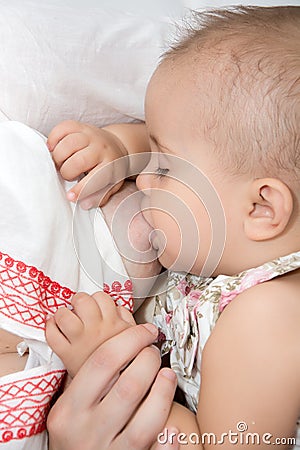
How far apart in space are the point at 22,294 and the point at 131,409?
19 cm

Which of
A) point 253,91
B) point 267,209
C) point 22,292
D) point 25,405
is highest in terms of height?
point 253,91

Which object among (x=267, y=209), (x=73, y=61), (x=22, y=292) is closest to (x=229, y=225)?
(x=267, y=209)

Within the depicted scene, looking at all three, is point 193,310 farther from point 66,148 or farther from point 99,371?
point 66,148

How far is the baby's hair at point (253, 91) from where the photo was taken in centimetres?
94

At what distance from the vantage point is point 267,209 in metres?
0.98

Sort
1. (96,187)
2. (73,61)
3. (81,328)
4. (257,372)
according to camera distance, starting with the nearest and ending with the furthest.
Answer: (257,372), (81,328), (96,187), (73,61)

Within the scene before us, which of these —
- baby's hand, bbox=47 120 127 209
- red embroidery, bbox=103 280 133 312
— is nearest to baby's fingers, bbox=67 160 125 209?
baby's hand, bbox=47 120 127 209

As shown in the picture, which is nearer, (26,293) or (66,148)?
(26,293)

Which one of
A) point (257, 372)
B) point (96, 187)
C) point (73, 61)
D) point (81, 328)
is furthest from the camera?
point (73, 61)

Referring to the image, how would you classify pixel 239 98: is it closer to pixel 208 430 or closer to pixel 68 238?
pixel 68 238

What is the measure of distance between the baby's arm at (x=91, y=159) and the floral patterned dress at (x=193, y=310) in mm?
167

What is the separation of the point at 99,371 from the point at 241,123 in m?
0.35

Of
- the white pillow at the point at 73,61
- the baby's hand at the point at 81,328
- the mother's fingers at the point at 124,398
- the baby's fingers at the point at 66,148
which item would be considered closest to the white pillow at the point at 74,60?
the white pillow at the point at 73,61

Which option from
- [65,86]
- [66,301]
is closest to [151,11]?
[65,86]
